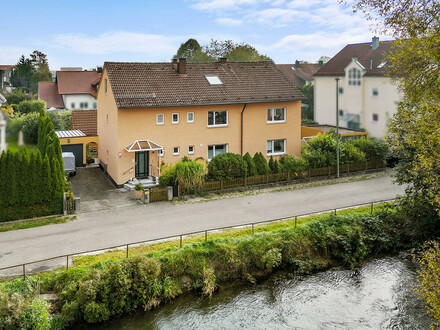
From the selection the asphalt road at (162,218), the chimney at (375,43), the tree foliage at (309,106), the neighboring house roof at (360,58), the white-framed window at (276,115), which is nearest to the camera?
the asphalt road at (162,218)

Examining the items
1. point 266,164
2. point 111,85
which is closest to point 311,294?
point 266,164

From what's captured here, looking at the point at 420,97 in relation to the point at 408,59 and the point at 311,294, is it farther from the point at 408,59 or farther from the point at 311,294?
the point at 311,294

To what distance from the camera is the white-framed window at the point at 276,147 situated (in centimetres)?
2909

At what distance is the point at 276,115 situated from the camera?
29.0 meters

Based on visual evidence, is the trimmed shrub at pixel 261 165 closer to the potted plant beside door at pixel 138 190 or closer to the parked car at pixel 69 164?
the potted plant beside door at pixel 138 190

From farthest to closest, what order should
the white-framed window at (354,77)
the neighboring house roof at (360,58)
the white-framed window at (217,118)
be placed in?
the neighboring house roof at (360,58)
the white-framed window at (354,77)
the white-framed window at (217,118)

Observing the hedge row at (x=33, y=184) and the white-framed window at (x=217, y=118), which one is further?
the white-framed window at (x=217, y=118)

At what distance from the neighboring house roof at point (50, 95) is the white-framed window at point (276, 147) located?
3548 centimetres

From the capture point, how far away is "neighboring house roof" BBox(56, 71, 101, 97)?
55.5m

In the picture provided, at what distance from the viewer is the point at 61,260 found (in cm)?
1582

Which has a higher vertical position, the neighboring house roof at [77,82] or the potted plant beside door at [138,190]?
the neighboring house roof at [77,82]

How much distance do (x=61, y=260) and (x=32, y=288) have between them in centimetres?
224

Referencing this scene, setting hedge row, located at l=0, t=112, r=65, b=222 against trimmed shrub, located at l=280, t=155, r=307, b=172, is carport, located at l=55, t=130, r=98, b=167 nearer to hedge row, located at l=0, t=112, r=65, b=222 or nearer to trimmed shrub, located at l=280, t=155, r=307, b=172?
hedge row, located at l=0, t=112, r=65, b=222

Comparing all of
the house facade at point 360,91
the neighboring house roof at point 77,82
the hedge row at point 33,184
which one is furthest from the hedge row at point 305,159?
the neighboring house roof at point 77,82
